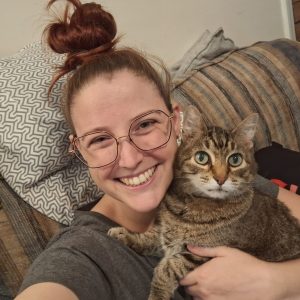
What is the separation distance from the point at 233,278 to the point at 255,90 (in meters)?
1.16

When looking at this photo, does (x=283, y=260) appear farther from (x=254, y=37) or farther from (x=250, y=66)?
(x=254, y=37)

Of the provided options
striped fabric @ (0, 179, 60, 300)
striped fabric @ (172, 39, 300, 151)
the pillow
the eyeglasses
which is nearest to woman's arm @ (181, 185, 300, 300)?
the eyeglasses

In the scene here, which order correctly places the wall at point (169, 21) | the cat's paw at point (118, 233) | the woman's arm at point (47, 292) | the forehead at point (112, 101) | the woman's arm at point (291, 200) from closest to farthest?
1. the woman's arm at point (47, 292)
2. the forehead at point (112, 101)
3. the cat's paw at point (118, 233)
4. the woman's arm at point (291, 200)
5. the wall at point (169, 21)

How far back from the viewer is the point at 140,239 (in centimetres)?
103

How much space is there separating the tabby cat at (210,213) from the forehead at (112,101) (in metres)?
0.19

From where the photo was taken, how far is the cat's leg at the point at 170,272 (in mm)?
911

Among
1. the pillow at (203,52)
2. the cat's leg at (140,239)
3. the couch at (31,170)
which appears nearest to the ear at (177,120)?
the cat's leg at (140,239)

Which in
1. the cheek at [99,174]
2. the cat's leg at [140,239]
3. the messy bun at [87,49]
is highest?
the messy bun at [87,49]

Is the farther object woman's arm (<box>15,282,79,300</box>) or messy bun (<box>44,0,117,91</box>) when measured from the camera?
messy bun (<box>44,0,117,91</box>)

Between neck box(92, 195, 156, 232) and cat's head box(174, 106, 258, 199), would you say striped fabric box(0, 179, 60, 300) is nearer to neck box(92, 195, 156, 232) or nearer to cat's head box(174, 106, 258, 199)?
neck box(92, 195, 156, 232)

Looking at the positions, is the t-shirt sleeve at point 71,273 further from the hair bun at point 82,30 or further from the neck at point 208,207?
the hair bun at point 82,30

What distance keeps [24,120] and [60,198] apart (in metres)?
0.29

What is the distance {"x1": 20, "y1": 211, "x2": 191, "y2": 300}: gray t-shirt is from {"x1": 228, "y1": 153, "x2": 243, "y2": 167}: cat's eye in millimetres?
349

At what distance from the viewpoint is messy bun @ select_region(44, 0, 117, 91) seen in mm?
1028
